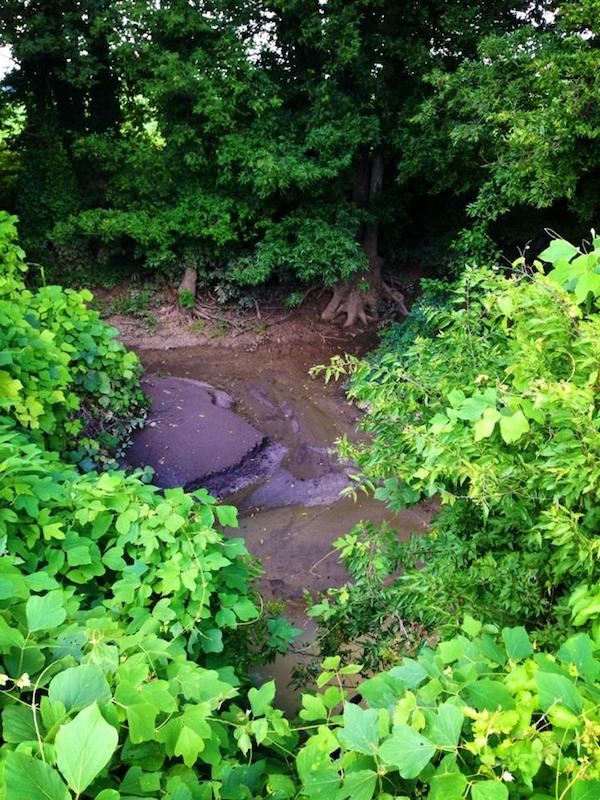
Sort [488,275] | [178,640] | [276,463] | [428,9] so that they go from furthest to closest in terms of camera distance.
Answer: [428,9]
[276,463]
[488,275]
[178,640]

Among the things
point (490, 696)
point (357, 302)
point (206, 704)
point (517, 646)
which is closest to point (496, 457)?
point (517, 646)

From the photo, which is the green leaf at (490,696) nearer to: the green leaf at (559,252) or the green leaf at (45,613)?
the green leaf at (45,613)

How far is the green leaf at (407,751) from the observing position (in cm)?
100

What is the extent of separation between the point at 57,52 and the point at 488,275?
1023cm

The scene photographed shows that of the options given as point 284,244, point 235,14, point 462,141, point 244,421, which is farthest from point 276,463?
point 235,14

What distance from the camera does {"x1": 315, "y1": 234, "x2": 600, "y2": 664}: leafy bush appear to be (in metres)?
1.56

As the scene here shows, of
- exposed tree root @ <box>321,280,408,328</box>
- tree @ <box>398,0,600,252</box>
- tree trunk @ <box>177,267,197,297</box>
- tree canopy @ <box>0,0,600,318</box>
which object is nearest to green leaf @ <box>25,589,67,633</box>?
tree @ <box>398,0,600,252</box>

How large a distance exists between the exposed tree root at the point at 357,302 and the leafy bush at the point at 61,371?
19.7ft

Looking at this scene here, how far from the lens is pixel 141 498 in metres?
2.51

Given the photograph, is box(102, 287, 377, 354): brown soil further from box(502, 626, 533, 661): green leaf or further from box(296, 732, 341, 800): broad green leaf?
box(296, 732, 341, 800): broad green leaf

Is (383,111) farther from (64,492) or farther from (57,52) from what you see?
(64,492)

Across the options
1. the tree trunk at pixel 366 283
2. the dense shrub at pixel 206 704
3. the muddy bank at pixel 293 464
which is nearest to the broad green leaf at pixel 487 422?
the dense shrub at pixel 206 704

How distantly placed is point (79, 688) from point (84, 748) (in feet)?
0.75

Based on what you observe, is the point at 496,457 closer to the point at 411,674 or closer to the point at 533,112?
the point at 411,674
